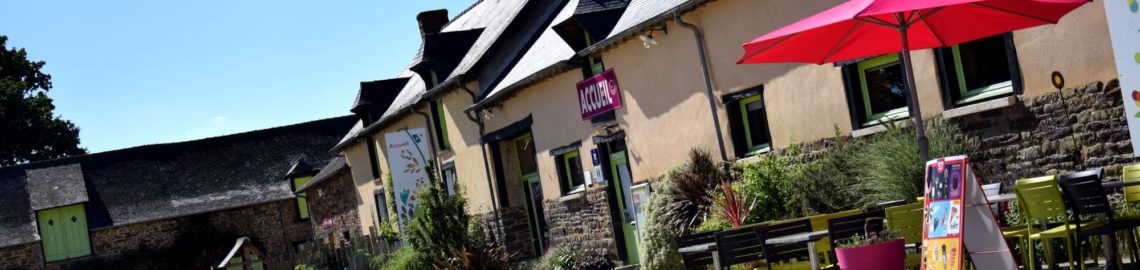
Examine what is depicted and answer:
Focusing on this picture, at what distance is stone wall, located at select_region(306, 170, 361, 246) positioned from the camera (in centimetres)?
3309

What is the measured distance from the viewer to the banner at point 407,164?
23.2 metres

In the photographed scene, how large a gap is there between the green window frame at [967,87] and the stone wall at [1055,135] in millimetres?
151

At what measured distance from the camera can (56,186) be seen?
1681 inches

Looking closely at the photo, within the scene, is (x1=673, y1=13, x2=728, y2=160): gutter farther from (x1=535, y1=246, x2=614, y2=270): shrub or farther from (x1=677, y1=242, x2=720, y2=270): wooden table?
(x1=677, y1=242, x2=720, y2=270): wooden table

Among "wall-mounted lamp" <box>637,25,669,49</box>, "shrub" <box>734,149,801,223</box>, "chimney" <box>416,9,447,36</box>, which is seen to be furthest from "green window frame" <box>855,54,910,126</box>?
"chimney" <box>416,9,447,36</box>

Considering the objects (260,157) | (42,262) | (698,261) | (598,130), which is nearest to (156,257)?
(42,262)

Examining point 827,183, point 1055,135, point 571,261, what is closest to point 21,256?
point 571,261

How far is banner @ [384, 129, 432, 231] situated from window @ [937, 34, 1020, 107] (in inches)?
545

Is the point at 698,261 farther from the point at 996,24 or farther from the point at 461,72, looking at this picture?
the point at 461,72

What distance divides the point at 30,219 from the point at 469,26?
2134 centimetres

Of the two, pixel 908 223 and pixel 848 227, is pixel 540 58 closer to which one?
pixel 908 223

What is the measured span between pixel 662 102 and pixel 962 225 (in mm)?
8503

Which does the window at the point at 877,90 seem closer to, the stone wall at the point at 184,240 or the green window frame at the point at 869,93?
the green window frame at the point at 869,93

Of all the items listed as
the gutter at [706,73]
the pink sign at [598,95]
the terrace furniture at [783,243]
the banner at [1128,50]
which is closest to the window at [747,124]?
the gutter at [706,73]
